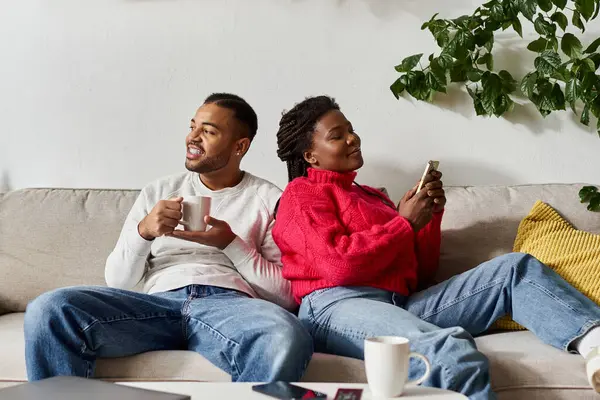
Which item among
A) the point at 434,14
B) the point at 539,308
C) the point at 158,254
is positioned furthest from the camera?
the point at 434,14

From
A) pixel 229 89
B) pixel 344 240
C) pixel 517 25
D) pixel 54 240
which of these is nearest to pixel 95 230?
pixel 54 240

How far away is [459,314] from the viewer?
6.48 feet

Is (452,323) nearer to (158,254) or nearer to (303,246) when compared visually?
(303,246)

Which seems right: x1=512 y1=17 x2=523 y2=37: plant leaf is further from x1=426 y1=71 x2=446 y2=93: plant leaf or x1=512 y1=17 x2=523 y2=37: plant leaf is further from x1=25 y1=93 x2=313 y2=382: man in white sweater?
x1=25 y1=93 x2=313 y2=382: man in white sweater

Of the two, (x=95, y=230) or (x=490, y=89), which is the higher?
(x=490, y=89)

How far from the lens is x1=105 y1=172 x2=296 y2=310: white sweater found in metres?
1.99

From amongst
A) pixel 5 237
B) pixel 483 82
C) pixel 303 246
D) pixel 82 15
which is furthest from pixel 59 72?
pixel 483 82

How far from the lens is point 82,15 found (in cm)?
267

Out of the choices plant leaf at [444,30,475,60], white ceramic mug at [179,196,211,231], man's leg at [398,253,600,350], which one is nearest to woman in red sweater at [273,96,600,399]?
man's leg at [398,253,600,350]

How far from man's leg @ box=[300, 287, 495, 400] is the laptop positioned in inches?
24.8

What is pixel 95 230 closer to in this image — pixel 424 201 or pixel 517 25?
pixel 424 201

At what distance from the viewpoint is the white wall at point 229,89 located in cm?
256

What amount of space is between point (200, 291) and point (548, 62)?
126 cm

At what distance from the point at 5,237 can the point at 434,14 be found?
1.50 m
